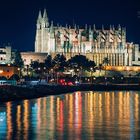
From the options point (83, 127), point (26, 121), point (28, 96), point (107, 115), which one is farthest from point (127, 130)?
point (28, 96)

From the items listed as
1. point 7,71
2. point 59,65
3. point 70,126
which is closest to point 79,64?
point 59,65

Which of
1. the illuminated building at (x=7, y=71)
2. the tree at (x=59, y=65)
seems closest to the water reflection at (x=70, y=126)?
the illuminated building at (x=7, y=71)

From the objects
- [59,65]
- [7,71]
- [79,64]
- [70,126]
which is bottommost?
[70,126]

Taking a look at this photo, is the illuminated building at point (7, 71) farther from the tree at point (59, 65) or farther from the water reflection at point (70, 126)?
the water reflection at point (70, 126)

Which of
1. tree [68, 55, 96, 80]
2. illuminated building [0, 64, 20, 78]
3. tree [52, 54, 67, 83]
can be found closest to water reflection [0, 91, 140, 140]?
illuminated building [0, 64, 20, 78]

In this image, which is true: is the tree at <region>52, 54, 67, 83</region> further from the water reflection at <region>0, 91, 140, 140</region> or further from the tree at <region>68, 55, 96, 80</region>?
the water reflection at <region>0, 91, 140, 140</region>

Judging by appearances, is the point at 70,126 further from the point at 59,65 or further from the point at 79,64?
the point at 79,64

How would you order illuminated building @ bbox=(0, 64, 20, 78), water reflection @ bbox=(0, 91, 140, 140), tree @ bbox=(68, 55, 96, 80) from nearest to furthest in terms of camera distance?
1. water reflection @ bbox=(0, 91, 140, 140)
2. illuminated building @ bbox=(0, 64, 20, 78)
3. tree @ bbox=(68, 55, 96, 80)

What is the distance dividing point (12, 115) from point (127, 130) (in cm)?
1101

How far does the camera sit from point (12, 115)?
37.9 meters

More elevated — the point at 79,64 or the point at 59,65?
the point at 79,64

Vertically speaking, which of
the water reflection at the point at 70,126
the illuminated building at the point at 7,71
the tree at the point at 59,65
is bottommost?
the water reflection at the point at 70,126

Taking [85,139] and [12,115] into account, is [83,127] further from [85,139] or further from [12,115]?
[12,115]

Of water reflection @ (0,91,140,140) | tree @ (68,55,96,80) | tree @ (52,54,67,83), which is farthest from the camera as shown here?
Answer: tree @ (68,55,96,80)
